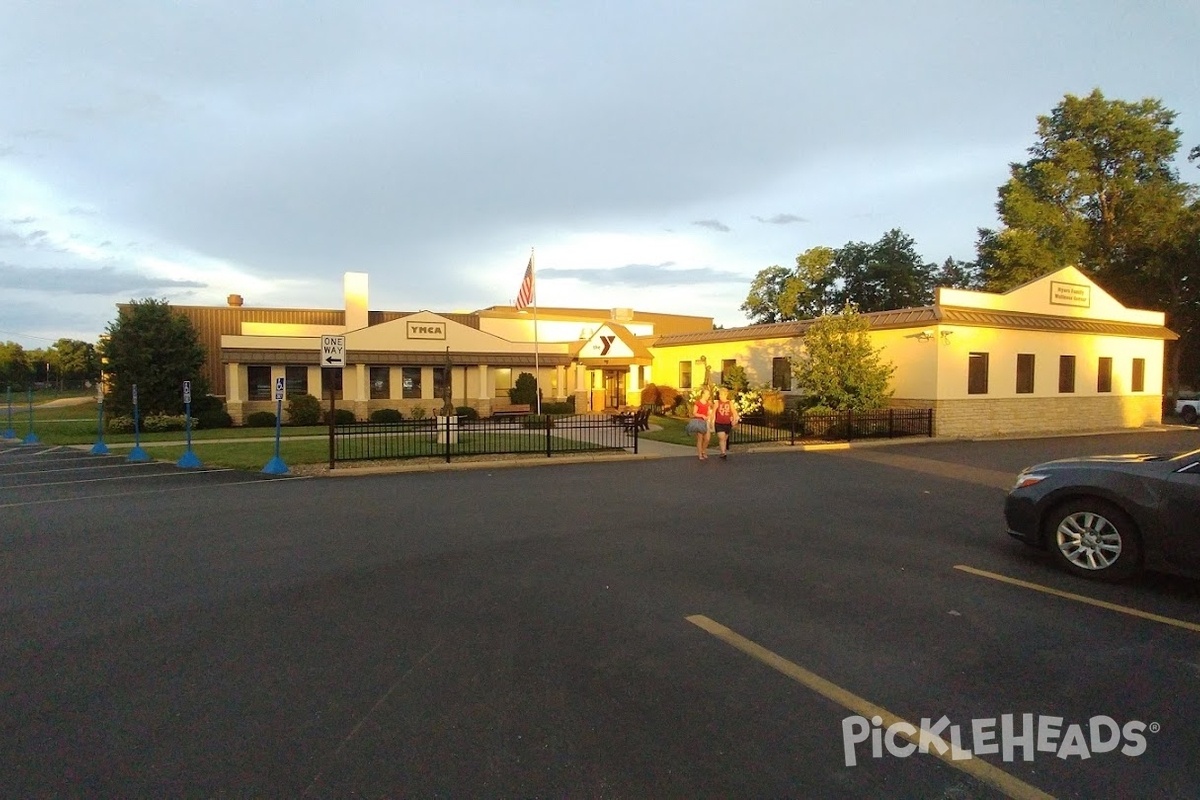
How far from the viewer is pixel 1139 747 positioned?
139 inches

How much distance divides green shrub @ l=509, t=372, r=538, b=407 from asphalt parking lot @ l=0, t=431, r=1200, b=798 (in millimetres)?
25097

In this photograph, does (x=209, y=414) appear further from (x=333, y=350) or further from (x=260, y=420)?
(x=333, y=350)

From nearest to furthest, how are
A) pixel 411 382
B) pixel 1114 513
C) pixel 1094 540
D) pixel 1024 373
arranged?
pixel 1114 513 < pixel 1094 540 < pixel 1024 373 < pixel 411 382

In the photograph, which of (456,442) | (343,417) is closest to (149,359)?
(343,417)

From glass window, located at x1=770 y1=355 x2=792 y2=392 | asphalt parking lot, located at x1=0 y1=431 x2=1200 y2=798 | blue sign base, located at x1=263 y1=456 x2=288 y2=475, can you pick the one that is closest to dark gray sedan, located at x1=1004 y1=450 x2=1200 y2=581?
asphalt parking lot, located at x1=0 y1=431 x2=1200 y2=798

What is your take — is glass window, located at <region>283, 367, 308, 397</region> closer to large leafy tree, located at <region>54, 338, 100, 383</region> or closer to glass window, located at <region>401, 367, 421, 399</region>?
glass window, located at <region>401, 367, 421, 399</region>

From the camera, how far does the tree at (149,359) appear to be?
28.2 metres

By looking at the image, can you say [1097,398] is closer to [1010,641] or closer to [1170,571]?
[1170,571]

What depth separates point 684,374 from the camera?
35.4m

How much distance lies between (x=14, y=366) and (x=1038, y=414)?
99394 mm

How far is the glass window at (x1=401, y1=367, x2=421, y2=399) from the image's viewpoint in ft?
110

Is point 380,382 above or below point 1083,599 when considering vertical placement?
above

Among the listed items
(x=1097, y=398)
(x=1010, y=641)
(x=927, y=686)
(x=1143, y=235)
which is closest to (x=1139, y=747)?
(x=927, y=686)

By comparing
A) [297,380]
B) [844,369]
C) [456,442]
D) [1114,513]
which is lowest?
[456,442]
